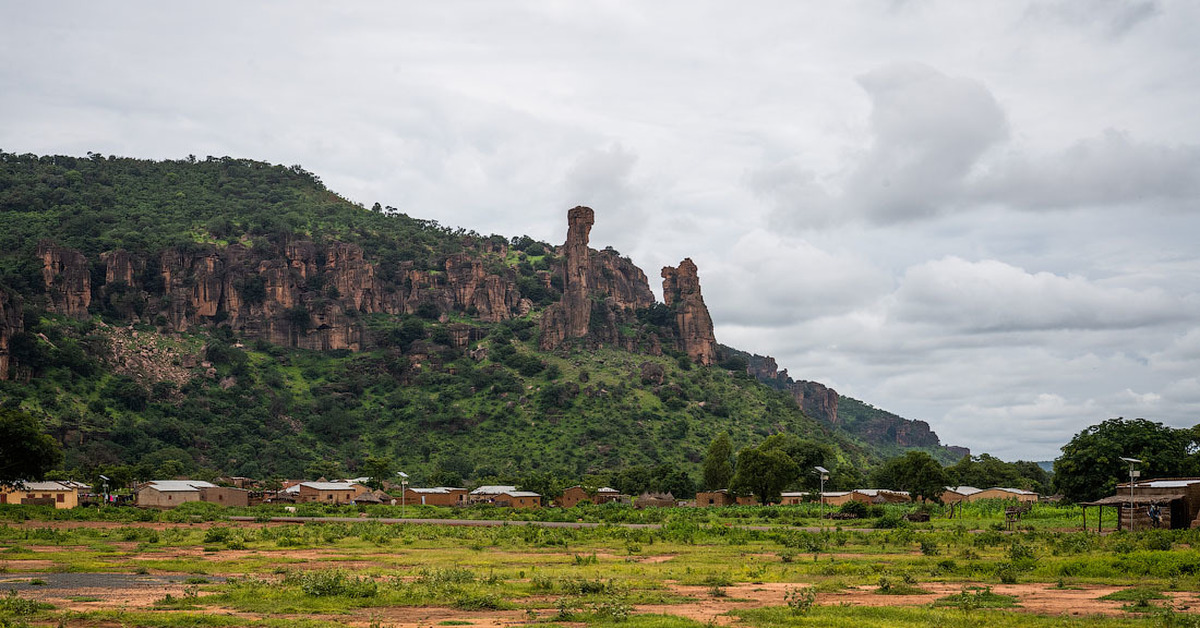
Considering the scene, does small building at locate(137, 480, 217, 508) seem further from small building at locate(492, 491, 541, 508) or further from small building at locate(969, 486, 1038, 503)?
small building at locate(969, 486, 1038, 503)

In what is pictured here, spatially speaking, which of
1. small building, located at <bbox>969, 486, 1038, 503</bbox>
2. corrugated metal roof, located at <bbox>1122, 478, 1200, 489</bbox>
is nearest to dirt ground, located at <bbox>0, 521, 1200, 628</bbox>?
corrugated metal roof, located at <bbox>1122, 478, 1200, 489</bbox>

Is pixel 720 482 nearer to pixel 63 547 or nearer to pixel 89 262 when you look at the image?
pixel 63 547

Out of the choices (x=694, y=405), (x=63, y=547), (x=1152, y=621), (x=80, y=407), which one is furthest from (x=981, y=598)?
(x=694, y=405)

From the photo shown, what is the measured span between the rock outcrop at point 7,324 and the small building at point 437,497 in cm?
7001

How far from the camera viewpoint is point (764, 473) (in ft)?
336

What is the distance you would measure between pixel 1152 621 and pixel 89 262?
643 ft

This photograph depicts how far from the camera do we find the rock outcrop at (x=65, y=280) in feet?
574

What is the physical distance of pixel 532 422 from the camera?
567 ft

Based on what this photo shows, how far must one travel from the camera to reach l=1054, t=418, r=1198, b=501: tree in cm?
7362

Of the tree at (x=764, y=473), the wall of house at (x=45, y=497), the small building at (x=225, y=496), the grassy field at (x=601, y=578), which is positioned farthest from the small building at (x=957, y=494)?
the wall of house at (x=45, y=497)

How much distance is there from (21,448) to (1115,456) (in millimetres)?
84463

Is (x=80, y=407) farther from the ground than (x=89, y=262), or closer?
closer

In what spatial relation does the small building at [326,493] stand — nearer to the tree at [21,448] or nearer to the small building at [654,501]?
the small building at [654,501]

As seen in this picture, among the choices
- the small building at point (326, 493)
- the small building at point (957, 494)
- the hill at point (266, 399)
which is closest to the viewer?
the small building at point (957, 494)
